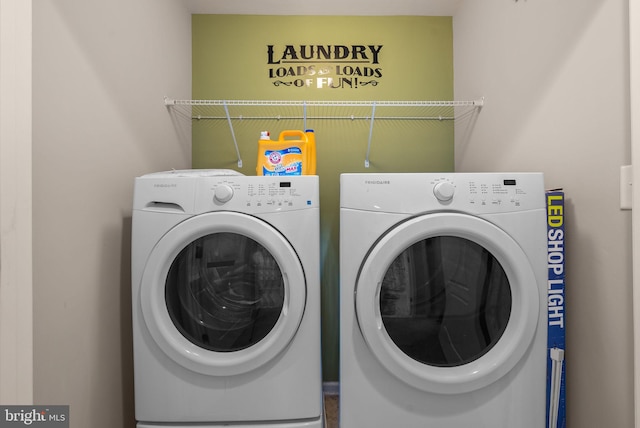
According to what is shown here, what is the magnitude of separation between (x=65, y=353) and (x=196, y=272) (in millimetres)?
448

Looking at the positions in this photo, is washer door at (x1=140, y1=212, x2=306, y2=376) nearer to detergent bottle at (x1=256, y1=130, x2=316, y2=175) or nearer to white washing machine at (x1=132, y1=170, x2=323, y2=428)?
white washing machine at (x1=132, y1=170, x2=323, y2=428)

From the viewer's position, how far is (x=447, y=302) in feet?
3.69

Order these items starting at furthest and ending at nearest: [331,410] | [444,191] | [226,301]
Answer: [331,410] < [226,301] < [444,191]

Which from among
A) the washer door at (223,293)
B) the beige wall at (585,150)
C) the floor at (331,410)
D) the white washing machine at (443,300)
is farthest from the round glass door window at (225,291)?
the beige wall at (585,150)

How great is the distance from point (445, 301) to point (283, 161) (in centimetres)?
95

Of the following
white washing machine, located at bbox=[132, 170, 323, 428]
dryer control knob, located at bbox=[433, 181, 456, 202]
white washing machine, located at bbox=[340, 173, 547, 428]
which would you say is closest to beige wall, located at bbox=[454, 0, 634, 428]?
white washing machine, located at bbox=[340, 173, 547, 428]

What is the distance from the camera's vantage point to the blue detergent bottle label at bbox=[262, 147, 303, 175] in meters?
1.55

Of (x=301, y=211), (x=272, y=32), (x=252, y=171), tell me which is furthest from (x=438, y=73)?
(x=301, y=211)

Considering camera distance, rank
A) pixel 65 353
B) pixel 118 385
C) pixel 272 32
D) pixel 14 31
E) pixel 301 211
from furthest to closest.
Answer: pixel 272 32 < pixel 118 385 < pixel 301 211 < pixel 65 353 < pixel 14 31

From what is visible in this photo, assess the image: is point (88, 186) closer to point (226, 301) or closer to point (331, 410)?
point (226, 301)

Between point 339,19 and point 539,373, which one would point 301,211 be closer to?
point 539,373

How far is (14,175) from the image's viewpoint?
0.65 metres

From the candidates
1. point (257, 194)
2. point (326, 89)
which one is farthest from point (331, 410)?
point (326, 89)

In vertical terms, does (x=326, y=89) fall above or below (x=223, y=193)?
above
